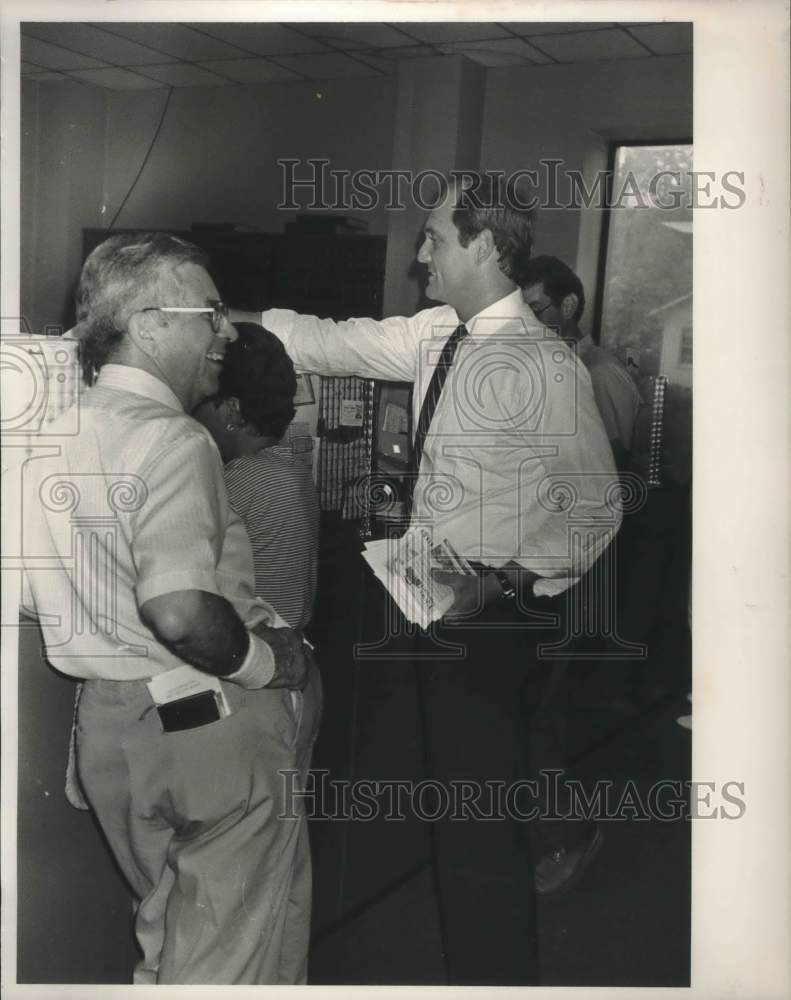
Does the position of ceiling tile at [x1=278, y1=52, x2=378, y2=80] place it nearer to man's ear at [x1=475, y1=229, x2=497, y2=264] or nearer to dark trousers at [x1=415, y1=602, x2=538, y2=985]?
man's ear at [x1=475, y1=229, x2=497, y2=264]

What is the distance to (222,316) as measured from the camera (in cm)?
183

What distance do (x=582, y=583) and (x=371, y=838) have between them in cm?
55

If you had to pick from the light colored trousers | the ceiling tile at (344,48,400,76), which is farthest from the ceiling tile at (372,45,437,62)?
the light colored trousers

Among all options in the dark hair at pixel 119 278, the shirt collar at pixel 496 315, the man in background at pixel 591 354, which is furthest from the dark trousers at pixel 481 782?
the dark hair at pixel 119 278

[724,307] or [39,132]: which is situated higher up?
[39,132]

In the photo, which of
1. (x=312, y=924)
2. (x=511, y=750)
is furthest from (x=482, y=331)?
(x=312, y=924)

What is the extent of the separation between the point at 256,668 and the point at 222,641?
74mm

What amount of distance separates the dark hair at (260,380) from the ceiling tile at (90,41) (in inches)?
18.2

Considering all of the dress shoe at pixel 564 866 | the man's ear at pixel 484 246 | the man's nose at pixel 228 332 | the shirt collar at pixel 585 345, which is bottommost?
the dress shoe at pixel 564 866

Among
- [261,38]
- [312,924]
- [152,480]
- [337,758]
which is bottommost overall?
[312,924]

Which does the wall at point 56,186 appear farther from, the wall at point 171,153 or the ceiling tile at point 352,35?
the ceiling tile at point 352,35

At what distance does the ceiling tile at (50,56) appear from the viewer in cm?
183

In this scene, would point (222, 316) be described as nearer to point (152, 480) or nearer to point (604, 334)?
point (152, 480)

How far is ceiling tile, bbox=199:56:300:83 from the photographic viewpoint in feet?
5.97
